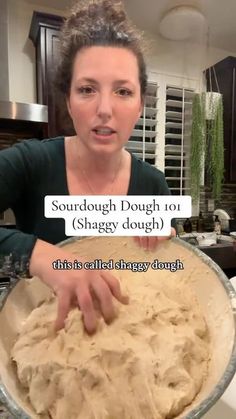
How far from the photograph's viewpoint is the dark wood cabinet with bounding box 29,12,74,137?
0.39m

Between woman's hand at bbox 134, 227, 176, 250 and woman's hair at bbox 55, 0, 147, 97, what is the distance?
20 centimetres

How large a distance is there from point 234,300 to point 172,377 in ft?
0.35

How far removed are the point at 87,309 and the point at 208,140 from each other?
305 millimetres

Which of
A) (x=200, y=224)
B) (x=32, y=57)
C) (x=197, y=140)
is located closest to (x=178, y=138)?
(x=197, y=140)

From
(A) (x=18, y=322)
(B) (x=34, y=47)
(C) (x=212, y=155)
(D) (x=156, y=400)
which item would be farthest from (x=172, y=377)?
(B) (x=34, y=47)

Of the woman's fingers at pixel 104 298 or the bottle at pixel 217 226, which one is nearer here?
the woman's fingers at pixel 104 298

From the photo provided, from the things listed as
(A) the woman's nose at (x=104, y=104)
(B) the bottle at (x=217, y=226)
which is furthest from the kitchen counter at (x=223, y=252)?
(A) the woman's nose at (x=104, y=104)

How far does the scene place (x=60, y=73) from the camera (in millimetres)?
381

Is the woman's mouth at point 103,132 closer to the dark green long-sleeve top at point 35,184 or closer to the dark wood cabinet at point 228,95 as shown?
the dark green long-sleeve top at point 35,184

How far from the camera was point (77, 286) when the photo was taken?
335mm

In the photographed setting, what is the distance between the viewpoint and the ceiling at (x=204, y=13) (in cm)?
39

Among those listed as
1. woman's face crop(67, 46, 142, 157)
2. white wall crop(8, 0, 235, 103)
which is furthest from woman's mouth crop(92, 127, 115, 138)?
white wall crop(8, 0, 235, 103)

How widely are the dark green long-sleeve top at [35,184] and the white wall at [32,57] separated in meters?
0.10

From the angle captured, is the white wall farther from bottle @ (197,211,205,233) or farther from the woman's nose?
bottle @ (197,211,205,233)
